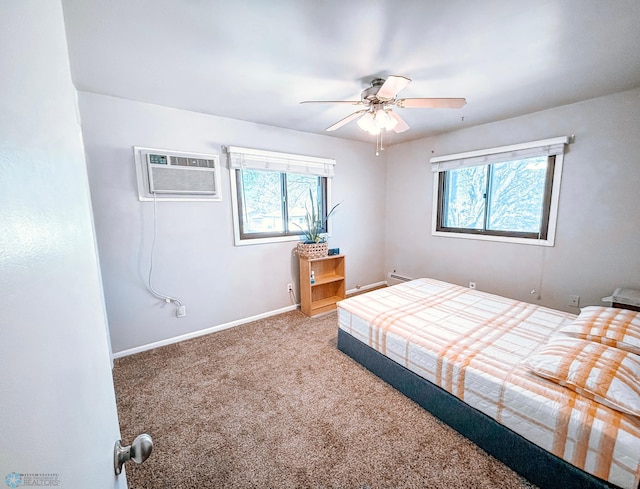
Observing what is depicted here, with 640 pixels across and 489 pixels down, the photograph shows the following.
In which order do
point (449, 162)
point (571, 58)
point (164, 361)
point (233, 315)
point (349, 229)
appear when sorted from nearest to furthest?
point (571, 58) → point (164, 361) → point (233, 315) → point (449, 162) → point (349, 229)

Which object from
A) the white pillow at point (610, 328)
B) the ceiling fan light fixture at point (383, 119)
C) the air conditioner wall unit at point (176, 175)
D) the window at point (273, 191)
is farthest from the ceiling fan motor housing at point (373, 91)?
the white pillow at point (610, 328)

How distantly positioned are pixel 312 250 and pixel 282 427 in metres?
2.00

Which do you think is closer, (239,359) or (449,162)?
(239,359)

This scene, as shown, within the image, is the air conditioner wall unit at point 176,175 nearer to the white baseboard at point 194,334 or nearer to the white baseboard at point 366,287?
the white baseboard at point 194,334

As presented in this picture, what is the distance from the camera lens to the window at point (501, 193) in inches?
108

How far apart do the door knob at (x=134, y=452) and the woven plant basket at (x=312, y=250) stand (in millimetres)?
2634

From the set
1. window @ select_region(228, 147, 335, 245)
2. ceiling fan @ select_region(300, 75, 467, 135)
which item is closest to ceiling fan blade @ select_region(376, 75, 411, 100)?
ceiling fan @ select_region(300, 75, 467, 135)

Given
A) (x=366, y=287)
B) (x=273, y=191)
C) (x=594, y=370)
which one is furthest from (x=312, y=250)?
(x=594, y=370)

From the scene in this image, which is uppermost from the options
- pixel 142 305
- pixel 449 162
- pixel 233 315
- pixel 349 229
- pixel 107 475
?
pixel 449 162

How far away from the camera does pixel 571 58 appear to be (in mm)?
1757

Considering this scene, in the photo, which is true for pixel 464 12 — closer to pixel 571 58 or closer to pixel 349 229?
pixel 571 58

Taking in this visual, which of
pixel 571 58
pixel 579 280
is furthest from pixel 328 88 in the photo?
pixel 579 280

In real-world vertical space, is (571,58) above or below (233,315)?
above

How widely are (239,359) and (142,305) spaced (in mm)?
1106
